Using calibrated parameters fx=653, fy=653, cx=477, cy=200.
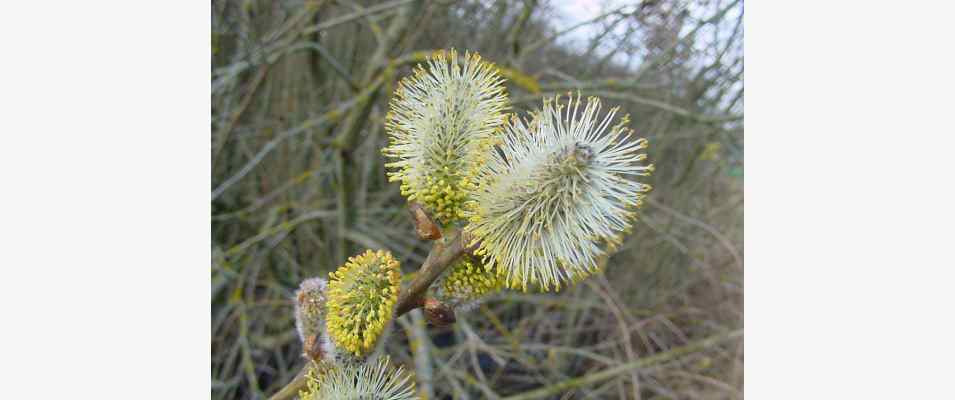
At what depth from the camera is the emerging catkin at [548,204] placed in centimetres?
42

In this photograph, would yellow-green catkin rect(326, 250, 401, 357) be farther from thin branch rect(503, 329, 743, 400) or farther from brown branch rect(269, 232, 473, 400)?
thin branch rect(503, 329, 743, 400)

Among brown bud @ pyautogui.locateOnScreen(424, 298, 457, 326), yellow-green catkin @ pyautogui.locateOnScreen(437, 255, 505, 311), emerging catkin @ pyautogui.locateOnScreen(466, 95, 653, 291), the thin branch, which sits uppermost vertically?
emerging catkin @ pyautogui.locateOnScreen(466, 95, 653, 291)

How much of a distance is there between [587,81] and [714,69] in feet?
0.74

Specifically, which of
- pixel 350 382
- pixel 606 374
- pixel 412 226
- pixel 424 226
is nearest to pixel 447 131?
pixel 424 226

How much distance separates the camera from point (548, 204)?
0.43m

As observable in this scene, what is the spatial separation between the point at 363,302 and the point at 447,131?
136 millimetres

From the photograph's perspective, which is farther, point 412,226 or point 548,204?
point 412,226

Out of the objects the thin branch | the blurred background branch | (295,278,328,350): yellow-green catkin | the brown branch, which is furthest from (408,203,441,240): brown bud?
the thin branch

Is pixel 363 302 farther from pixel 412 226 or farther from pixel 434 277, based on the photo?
pixel 412 226

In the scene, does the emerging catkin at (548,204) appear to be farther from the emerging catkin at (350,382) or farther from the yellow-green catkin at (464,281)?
the emerging catkin at (350,382)

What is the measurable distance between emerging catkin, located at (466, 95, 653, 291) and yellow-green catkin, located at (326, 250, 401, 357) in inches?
2.7

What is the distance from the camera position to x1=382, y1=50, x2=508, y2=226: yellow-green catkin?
1.50 feet

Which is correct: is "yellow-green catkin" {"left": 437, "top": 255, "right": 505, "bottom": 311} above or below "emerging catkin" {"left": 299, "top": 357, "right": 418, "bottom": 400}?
above
